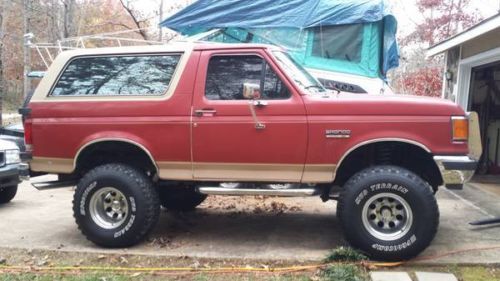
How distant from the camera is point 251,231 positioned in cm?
645

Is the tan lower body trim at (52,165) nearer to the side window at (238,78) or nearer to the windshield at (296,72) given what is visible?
the side window at (238,78)

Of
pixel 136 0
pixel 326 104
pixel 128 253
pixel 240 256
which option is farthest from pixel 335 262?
pixel 136 0

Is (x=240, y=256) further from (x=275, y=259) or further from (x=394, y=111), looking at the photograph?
(x=394, y=111)

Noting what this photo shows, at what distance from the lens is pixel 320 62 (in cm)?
993

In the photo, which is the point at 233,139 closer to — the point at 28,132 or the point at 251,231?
the point at 251,231

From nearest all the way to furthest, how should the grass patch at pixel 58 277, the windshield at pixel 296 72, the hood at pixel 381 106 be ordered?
the grass patch at pixel 58 277, the hood at pixel 381 106, the windshield at pixel 296 72

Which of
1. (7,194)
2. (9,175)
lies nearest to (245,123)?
(9,175)

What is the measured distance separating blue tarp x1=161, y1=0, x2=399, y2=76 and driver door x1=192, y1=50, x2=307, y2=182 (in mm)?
4636

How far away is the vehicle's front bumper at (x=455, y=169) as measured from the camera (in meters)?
4.98

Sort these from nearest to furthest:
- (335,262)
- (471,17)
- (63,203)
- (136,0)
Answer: (335,262)
(63,203)
(136,0)
(471,17)

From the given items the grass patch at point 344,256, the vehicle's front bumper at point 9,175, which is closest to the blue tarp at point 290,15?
the vehicle's front bumper at point 9,175

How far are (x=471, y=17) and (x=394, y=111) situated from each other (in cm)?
1986

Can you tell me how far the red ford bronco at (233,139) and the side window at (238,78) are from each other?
11 mm

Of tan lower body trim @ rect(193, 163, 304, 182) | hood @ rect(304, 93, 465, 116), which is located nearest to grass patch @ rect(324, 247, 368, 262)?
tan lower body trim @ rect(193, 163, 304, 182)
